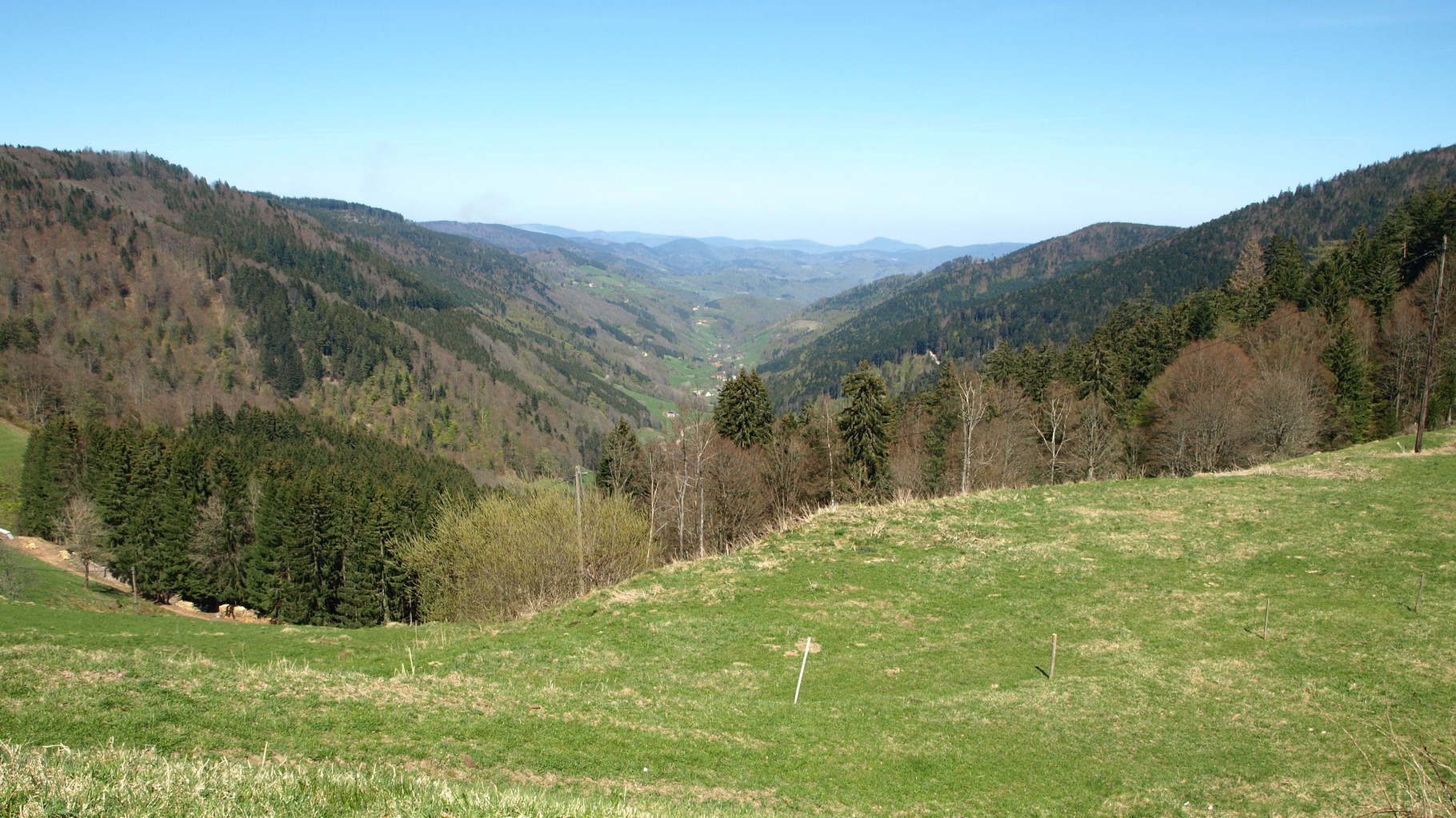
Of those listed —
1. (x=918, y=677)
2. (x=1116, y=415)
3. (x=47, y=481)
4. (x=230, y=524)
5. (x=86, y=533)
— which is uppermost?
(x=1116, y=415)

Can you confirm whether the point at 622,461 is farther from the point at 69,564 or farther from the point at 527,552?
the point at 69,564

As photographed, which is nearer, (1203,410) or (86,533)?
(1203,410)

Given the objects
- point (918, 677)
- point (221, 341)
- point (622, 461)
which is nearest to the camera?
point (918, 677)

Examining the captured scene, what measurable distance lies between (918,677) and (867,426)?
30562 mm

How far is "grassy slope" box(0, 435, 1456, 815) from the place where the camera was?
997 centimetres

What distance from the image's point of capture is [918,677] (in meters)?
15.0

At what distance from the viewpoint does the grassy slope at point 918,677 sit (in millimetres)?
9969

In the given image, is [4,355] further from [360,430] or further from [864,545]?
[864,545]

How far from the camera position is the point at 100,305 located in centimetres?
14712

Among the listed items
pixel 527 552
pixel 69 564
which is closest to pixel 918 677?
pixel 527 552

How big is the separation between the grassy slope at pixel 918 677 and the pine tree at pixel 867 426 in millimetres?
20382

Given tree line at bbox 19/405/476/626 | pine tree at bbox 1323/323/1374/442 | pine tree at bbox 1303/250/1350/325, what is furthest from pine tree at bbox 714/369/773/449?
pine tree at bbox 1303/250/1350/325

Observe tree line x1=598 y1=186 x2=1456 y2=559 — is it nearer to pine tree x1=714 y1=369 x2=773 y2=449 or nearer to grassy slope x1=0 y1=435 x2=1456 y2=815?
pine tree x1=714 y1=369 x2=773 y2=449

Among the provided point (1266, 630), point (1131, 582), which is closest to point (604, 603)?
point (1131, 582)
